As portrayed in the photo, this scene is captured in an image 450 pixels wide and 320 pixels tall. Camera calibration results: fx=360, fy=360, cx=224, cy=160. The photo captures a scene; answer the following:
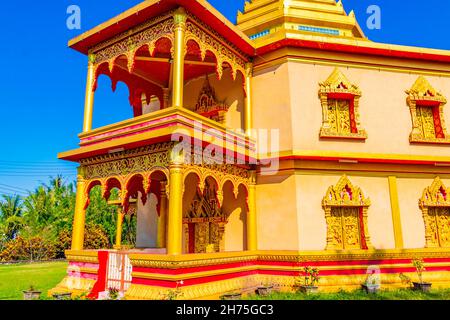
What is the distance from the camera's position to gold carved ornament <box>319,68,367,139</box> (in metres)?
11.0

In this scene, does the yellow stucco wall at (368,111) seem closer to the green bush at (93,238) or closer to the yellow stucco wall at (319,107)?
the yellow stucco wall at (319,107)

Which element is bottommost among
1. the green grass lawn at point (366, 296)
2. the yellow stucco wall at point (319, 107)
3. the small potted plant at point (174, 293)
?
the green grass lawn at point (366, 296)

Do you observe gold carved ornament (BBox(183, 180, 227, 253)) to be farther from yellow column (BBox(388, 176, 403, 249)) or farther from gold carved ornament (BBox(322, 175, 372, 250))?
yellow column (BBox(388, 176, 403, 249))

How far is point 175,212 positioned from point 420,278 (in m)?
7.10

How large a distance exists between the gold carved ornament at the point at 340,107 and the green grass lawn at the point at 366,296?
443 centimetres

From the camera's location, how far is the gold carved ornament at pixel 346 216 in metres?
10.3

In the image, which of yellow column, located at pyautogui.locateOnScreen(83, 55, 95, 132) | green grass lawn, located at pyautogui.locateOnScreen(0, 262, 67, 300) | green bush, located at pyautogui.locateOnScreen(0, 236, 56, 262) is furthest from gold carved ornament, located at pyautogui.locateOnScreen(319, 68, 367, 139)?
green bush, located at pyautogui.locateOnScreen(0, 236, 56, 262)

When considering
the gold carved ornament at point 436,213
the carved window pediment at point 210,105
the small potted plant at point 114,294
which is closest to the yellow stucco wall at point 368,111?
the gold carved ornament at point 436,213

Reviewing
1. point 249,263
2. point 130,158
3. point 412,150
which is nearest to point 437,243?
point 412,150

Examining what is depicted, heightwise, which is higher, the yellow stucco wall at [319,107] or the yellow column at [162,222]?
the yellow stucco wall at [319,107]

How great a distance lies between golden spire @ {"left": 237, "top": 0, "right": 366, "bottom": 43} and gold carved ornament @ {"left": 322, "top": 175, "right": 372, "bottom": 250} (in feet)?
18.5

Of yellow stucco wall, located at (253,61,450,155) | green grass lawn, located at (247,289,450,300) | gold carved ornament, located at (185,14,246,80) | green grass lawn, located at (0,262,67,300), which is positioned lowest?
green grass lawn, located at (247,289,450,300)

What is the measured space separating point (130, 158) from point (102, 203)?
22230mm

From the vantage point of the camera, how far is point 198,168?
886 cm
